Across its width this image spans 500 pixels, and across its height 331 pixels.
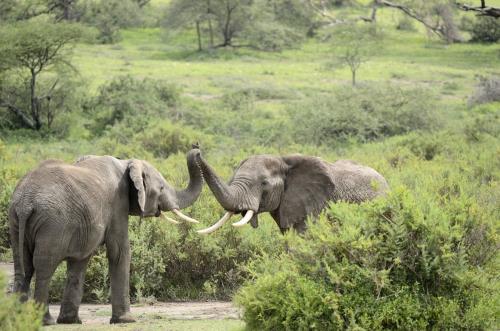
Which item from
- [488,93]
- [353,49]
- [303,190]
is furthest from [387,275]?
[353,49]

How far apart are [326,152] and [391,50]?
76.5 feet

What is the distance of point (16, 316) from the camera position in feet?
19.1

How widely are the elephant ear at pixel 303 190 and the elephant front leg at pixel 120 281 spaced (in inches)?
65.5

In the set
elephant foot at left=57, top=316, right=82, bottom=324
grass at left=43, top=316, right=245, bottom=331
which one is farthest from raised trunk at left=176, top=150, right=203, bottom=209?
elephant foot at left=57, top=316, right=82, bottom=324

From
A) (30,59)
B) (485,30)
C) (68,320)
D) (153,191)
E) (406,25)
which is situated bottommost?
(406,25)

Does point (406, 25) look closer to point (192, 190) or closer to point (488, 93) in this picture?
point (488, 93)

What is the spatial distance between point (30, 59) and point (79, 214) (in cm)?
1915

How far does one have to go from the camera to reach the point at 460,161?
16.5m

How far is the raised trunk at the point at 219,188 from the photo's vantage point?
8648 millimetres

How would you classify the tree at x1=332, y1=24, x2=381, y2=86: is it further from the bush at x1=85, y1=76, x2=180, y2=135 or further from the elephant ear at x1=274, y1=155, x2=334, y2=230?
the elephant ear at x1=274, y1=155, x2=334, y2=230

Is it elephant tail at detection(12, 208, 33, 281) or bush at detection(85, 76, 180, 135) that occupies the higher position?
elephant tail at detection(12, 208, 33, 281)

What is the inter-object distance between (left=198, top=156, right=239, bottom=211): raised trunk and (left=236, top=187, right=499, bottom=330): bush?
1243mm

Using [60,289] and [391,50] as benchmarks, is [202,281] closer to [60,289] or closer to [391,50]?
[60,289]

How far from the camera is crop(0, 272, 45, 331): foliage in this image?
5755mm
